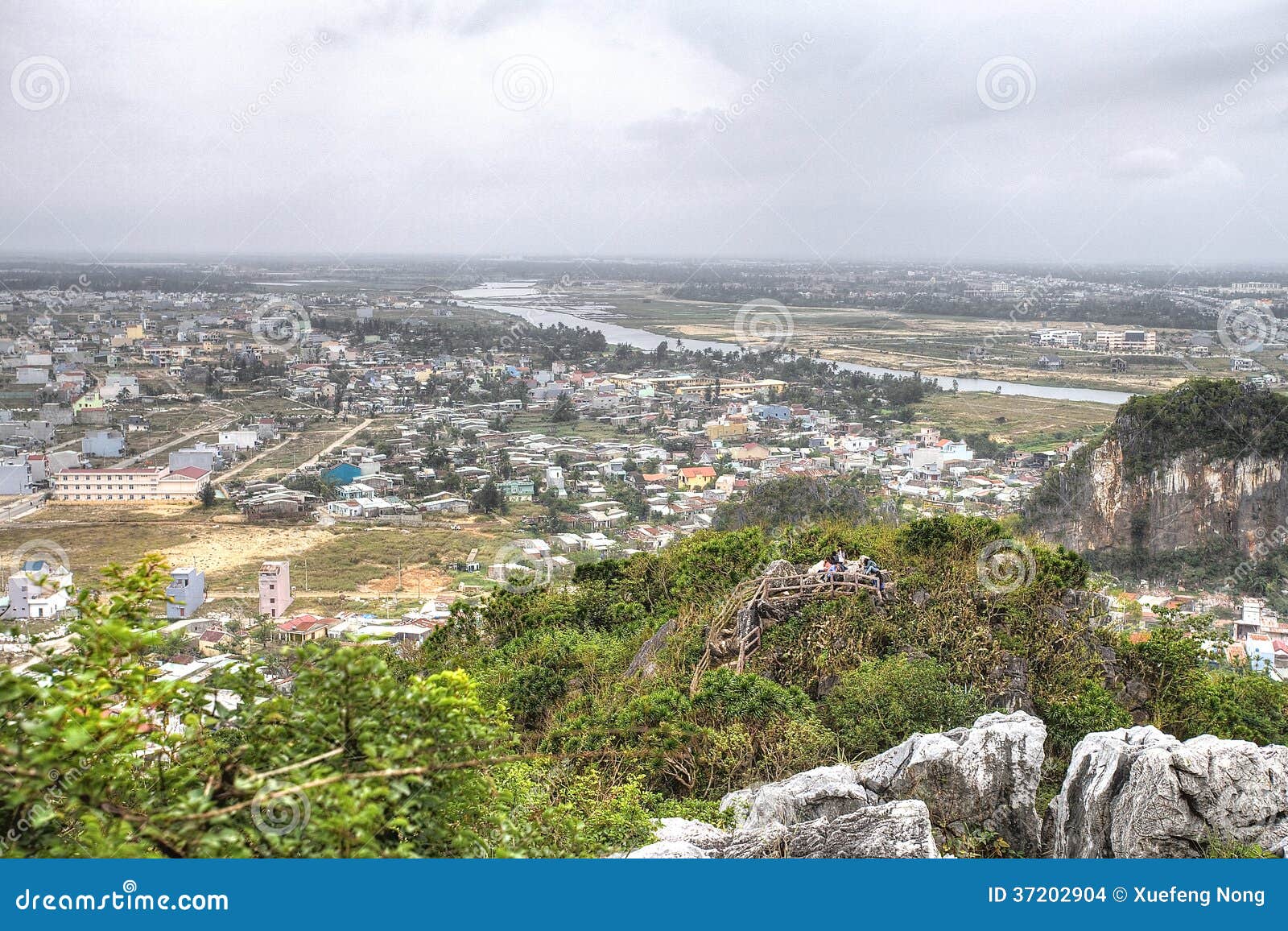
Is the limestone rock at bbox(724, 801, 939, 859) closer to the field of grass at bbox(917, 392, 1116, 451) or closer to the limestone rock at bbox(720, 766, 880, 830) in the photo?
the limestone rock at bbox(720, 766, 880, 830)

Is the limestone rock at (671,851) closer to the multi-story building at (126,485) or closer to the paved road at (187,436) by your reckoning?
the multi-story building at (126,485)

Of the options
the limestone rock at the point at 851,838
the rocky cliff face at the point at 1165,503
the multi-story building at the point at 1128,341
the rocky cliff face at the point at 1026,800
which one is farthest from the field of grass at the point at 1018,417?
the limestone rock at the point at 851,838

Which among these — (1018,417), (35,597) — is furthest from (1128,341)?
(35,597)

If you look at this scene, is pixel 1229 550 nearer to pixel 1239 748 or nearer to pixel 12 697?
pixel 1239 748

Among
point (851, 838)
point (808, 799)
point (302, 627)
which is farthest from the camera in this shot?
point (302, 627)

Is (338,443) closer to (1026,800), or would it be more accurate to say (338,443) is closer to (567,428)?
(567,428)
